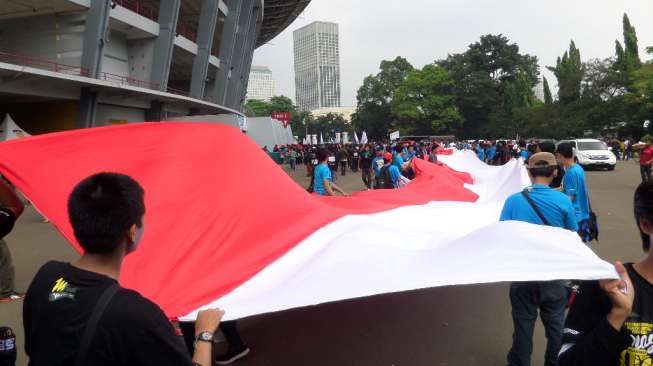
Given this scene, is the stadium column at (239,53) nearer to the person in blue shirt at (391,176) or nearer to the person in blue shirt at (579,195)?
the person in blue shirt at (391,176)

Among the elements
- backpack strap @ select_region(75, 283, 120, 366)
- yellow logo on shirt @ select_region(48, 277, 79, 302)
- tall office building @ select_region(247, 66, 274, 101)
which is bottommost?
backpack strap @ select_region(75, 283, 120, 366)

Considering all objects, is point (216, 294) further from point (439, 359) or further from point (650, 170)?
point (650, 170)

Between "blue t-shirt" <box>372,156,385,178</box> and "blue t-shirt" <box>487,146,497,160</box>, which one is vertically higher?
"blue t-shirt" <box>487,146,497,160</box>

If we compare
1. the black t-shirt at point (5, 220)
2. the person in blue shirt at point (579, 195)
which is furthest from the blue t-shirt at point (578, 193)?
the black t-shirt at point (5, 220)

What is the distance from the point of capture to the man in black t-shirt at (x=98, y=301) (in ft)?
4.71

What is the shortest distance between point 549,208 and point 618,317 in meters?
2.20

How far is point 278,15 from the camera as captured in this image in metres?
48.3

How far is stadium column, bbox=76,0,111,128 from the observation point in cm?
1784

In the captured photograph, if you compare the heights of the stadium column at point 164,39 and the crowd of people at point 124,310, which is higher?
the stadium column at point 164,39

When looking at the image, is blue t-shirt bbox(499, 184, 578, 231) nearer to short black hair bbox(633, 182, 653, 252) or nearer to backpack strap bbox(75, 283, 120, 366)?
short black hair bbox(633, 182, 653, 252)

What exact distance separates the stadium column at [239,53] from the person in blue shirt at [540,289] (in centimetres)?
3224

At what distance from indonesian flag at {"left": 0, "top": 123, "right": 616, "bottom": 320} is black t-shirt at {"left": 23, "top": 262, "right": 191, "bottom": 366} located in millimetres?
1507

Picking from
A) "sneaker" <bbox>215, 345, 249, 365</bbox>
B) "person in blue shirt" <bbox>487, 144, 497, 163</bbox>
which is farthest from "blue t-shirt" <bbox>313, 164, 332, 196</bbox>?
"person in blue shirt" <bbox>487, 144, 497, 163</bbox>

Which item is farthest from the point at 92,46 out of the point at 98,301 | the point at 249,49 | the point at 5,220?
the point at 249,49
